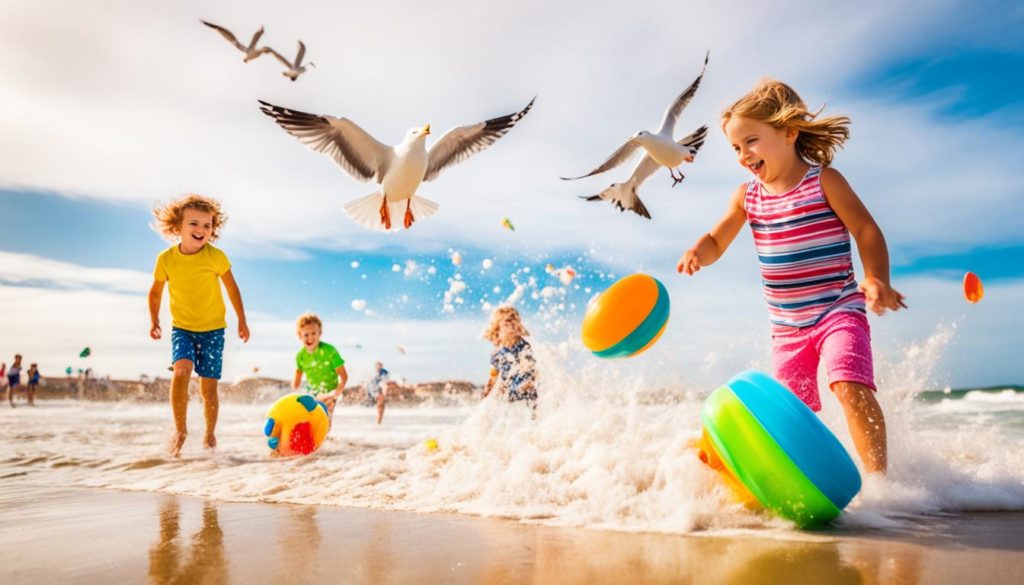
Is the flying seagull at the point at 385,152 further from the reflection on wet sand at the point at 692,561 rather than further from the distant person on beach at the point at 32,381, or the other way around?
the distant person on beach at the point at 32,381

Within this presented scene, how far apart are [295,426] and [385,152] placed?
4.50 meters

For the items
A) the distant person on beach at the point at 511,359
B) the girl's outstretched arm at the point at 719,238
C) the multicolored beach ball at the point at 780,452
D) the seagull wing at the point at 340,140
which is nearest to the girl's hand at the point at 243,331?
the distant person on beach at the point at 511,359

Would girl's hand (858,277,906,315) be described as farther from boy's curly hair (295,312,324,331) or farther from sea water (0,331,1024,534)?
boy's curly hair (295,312,324,331)

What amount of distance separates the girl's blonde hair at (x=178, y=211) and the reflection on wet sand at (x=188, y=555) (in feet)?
12.7

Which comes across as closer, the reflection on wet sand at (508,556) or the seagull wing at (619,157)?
the reflection on wet sand at (508,556)

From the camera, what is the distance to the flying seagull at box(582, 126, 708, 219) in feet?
34.2

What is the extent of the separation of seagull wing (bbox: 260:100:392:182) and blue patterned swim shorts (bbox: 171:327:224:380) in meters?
3.15

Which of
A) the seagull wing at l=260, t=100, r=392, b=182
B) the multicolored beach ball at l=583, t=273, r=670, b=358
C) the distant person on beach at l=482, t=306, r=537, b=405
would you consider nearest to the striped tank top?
the multicolored beach ball at l=583, t=273, r=670, b=358

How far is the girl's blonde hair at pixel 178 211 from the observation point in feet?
21.8

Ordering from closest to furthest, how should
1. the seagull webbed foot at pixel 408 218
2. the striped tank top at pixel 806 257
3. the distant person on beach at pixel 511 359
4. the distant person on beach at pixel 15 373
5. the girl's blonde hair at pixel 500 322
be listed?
the striped tank top at pixel 806 257, the distant person on beach at pixel 511 359, the girl's blonde hair at pixel 500 322, the seagull webbed foot at pixel 408 218, the distant person on beach at pixel 15 373

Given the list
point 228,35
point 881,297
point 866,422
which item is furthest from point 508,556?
point 228,35

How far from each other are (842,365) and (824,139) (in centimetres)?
130

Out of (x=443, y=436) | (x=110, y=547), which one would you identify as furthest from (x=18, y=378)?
(x=110, y=547)

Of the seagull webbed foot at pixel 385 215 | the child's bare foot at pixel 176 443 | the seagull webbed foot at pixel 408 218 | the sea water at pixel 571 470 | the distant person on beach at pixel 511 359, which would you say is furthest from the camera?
the seagull webbed foot at pixel 408 218
